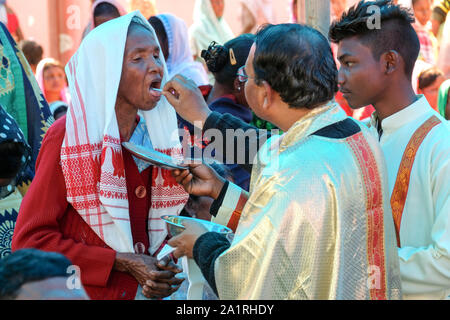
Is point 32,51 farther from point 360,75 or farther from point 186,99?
point 360,75

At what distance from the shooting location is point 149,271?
2.55 meters

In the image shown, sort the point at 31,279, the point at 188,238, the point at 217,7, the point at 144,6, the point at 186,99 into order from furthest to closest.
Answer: the point at 144,6 → the point at 217,7 → the point at 186,99 → the point at 188,238 → the point at 31,279

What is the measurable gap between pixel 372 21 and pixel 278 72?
1016 millimetres

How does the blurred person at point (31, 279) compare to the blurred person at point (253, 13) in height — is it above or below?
below

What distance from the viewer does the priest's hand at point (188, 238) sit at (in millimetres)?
2285

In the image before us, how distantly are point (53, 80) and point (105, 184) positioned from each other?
4.63 meters

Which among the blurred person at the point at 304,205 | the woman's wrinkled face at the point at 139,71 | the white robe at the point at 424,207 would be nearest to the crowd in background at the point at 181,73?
the woman's wrinkled face at the point at 139,71

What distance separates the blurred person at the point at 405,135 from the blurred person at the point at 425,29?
5.06m

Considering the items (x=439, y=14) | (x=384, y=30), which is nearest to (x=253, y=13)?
(x=439, y=14)

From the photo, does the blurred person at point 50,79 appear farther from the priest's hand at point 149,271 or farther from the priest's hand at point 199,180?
the priest's hand at point 149,271

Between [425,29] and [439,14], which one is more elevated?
[439,14]

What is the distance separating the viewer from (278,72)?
7.15ft

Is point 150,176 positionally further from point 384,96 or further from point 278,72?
point 384,96

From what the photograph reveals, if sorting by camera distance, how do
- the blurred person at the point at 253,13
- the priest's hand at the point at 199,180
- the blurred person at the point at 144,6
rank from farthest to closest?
the blurred person at the point at 253,13 → the blurred person at the point at 144,6 → the priest's hand at the point at 199,180
